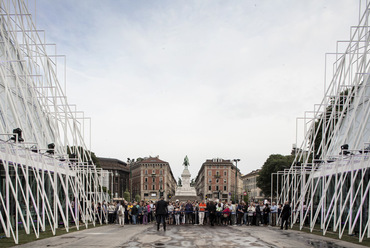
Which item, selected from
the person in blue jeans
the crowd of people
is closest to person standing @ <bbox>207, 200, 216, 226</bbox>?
the crowd of people

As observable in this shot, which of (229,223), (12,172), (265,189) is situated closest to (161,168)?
(265,189)

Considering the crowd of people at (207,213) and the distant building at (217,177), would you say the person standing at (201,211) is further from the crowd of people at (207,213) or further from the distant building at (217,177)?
the distant building at (217,177)

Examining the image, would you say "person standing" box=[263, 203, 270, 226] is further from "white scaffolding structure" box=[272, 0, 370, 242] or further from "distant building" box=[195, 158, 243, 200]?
"distant building" box=[195, 158, 243, 200]

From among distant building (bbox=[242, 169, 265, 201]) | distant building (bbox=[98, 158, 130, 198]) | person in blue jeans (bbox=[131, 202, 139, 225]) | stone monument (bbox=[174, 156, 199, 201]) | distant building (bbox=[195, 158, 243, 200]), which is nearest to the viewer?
person in blue jeans (bbox=[131, 202, 139, 225])

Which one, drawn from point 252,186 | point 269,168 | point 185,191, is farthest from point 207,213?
point 252,186

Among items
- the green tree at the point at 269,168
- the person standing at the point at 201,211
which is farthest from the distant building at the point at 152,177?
the person standing at the point at 201,211

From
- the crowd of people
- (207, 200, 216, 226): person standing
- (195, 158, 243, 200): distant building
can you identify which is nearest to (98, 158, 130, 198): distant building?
(195, 158, 243, 200): distant building

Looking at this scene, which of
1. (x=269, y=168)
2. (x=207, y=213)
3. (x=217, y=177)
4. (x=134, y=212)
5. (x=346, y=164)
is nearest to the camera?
(x=346, y=164)

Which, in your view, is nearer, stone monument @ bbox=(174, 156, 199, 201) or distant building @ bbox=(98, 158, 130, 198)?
stone monument @ bbox=(174, 156, 199, 201)

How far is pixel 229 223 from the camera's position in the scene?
35969 mm

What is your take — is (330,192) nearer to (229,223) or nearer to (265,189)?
(229,223)

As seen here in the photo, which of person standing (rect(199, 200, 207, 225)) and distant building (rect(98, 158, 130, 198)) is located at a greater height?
distant building (rect(98, 158, 130, 198))

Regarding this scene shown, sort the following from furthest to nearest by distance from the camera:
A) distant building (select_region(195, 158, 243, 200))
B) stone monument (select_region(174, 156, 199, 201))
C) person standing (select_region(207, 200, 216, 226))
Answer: distant building (select_region(195, 158, 243, 200))
stone monument (select_region(174, 156, 199, 201))
person standing (select_region(207, 200, 216, 226))

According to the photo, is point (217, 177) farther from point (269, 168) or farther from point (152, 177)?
point (269, 168)
